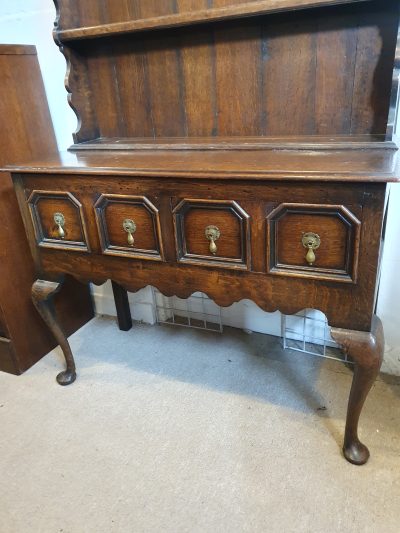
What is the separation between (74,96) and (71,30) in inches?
8.4

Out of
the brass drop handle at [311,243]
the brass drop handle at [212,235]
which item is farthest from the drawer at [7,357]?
the brass drop handle at [311,243]

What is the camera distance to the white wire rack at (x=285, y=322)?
1.69m

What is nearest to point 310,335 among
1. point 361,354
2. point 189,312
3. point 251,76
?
point 189,312

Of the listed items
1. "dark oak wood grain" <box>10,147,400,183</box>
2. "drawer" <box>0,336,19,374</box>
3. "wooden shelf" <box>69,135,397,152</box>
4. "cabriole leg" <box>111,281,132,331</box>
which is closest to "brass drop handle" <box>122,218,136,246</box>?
"dark oak wood grain" <box>10,147,400,183</box>

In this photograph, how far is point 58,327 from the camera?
1.57 metres

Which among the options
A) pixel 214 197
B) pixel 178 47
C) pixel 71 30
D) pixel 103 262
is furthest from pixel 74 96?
pixel 214 197

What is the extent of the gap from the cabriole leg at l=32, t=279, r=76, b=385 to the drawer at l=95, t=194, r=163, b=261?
1.09ft

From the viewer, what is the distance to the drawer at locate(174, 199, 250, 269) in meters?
1.06

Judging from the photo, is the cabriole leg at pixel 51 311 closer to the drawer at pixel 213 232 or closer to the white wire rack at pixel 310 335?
the drawer at pixel 213 232

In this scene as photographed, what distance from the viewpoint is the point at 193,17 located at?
125 cm

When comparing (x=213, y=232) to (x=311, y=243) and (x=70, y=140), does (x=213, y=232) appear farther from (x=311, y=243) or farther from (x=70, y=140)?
(x=70, y=140)

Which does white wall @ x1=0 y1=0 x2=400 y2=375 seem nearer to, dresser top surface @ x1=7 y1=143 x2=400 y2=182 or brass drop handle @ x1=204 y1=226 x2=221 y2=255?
dresser top surface @ x1=7 y1=143 x2=400 y2=182

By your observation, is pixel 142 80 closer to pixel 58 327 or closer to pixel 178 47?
pixel 178 47

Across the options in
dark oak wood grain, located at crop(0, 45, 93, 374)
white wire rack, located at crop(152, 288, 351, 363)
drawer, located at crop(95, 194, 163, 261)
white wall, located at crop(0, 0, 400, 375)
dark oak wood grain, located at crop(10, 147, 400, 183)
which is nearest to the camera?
dark oak wood grain, located at crop(10, 147, 400, 183)
